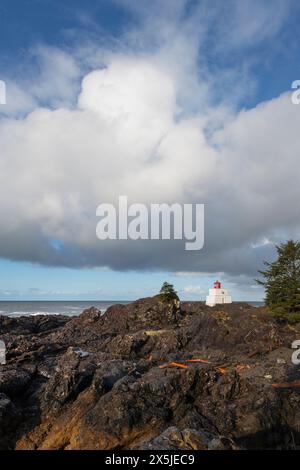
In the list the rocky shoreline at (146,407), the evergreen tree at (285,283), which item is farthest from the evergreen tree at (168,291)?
the rocky shoreline at (146,407)

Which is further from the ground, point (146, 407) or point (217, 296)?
point (217, 296)

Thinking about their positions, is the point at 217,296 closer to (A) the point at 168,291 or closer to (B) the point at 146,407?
(A) the point at 168,291

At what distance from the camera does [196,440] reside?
29.3 feet

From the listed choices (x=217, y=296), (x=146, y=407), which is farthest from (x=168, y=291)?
(x=146, y=407)

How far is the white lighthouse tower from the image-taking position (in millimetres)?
47781

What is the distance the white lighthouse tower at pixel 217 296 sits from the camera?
157 ft

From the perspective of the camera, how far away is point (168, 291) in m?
38.7

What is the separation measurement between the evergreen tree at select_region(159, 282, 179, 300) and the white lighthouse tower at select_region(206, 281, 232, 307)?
10.7 metres

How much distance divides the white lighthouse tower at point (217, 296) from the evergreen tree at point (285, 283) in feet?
54.5

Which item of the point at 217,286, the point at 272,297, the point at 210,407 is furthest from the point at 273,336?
the point at 217,286

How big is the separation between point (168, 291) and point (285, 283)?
1257 centimetres

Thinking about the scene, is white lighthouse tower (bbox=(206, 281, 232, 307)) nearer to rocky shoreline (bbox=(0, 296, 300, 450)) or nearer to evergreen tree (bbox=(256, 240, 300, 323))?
evergreen tree (bbox=(256, 240, 300, 323))

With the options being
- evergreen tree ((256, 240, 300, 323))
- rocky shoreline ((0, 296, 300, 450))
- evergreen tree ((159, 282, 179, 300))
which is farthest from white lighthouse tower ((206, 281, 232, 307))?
rocky shoreline ((0, 296, 300, 450))
